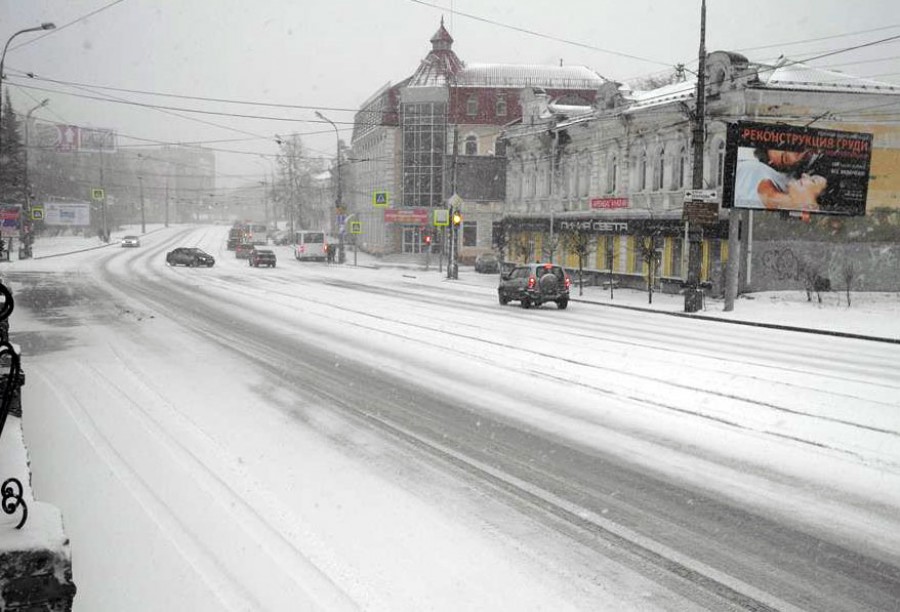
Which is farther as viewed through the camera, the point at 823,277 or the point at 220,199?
the point at 220,199

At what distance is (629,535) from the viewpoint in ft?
18.4

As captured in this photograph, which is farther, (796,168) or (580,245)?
(580,245)

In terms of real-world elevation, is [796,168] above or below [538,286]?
above

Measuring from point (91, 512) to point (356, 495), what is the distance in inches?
86.7

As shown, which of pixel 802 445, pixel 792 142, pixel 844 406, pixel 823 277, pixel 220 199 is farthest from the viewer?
pixel 220 199

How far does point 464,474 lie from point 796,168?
924 inches

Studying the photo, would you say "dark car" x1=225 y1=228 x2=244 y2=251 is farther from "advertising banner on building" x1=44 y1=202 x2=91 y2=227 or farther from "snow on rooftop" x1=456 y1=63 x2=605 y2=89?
"snow on rooftop" x1=456 y1=63 x2=605 y2=89

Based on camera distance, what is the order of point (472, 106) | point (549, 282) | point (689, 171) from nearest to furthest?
point (549, 282)
point (689, 171)
point (472, 106)

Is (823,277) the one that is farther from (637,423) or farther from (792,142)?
(637,423)

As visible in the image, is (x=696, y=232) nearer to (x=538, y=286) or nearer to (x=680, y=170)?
(x=538, y=286)

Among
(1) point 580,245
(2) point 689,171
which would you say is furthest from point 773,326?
(1) point 580,245

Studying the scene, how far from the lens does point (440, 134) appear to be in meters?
64.8

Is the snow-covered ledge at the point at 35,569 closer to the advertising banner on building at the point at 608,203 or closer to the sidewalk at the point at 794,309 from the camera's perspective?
the sidewalk at the point at 794,309

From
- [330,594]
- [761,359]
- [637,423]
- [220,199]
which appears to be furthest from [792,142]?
[220,199]
